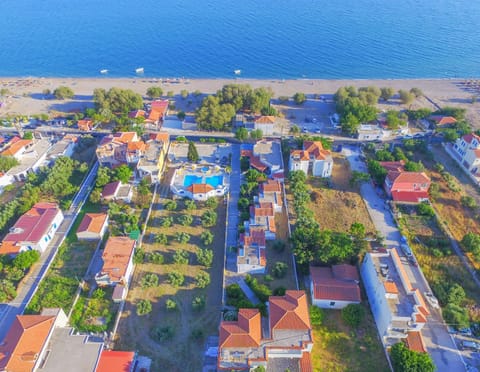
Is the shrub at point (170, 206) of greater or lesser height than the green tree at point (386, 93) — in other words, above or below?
below

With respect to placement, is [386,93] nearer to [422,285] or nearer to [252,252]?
[422,285]

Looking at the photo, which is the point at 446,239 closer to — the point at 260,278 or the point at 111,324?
the point at 260,278

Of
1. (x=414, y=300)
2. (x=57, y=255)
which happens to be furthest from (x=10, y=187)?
(x=414, y=300)

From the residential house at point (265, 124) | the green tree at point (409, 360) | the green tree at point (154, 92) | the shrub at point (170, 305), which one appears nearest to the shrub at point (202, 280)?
the shrub at point (170, 305)

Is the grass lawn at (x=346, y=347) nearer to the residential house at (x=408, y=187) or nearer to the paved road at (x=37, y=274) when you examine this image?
the residential house at (x=408, y=187)

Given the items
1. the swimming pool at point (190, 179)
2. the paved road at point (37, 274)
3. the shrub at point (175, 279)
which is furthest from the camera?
the swimming pool at point (190, 179)
